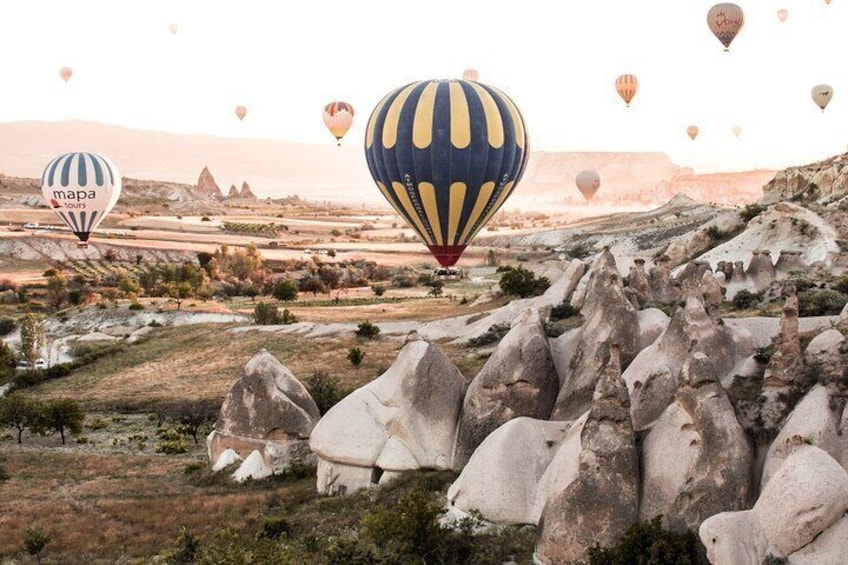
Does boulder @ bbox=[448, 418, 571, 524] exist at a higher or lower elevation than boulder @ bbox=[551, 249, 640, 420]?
lower

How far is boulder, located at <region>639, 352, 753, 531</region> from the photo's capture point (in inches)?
690

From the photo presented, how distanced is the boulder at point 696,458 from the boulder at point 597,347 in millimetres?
4903

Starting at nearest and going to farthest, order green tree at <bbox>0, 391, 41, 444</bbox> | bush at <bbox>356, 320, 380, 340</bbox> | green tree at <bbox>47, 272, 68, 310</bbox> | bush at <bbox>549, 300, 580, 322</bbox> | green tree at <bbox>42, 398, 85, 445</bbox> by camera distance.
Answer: green tree at <bbox>42, 398, 85, 445</bbox> → green tree at <bbox>0, 391, 41, 444</bbox> → bush at <bbox>549, 300, 580, 322</bbox> → bush at <bbox>356, 320, 380, 340</bbox> → green tree at <bbox>47, 272, 68, 310</bbox>

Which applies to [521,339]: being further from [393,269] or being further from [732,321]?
[393,269]

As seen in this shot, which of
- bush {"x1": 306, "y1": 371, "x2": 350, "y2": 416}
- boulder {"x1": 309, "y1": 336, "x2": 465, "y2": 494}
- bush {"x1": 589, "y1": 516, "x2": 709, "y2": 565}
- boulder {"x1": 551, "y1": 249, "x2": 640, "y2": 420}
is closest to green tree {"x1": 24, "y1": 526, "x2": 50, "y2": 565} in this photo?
boulder {"x1": 309, "y1": 336, "x2": 465, "y2": 494}

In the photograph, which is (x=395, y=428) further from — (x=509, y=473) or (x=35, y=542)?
(x=35, y=542)

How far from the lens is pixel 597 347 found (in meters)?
24.9

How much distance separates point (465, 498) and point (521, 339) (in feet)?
19.4

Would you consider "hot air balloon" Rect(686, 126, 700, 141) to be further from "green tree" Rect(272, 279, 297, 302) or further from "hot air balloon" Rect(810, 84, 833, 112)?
"green tree" Rect(272, 279, 297, 302)

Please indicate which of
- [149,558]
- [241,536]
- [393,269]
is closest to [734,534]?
[241,536]

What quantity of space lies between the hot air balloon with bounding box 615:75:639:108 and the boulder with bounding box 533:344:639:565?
328 feet

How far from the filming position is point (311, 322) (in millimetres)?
65188

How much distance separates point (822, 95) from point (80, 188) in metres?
87.1

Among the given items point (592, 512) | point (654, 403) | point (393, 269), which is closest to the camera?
point (592, 512)
